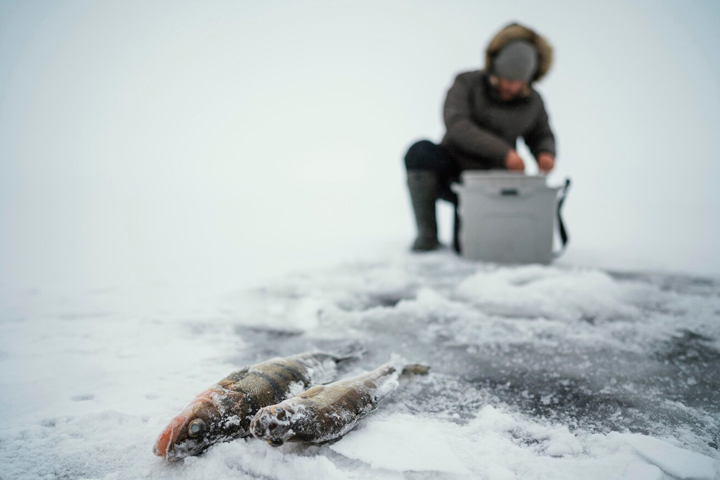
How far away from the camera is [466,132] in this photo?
3250 mm

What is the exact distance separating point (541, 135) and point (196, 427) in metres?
3.84

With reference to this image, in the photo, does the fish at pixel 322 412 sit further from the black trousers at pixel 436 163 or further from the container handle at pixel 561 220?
the black trousers at pixel 436 163

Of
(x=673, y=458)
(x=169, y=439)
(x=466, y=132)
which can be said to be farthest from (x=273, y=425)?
(x=466, y=132)

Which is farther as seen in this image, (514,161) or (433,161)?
(433,161)

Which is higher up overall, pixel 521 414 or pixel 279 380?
pixel 279 380

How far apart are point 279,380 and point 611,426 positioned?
0.90 meters

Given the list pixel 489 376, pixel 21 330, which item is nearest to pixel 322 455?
pixel 489 376

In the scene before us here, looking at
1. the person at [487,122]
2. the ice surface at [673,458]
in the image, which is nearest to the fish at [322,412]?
the ice surface at [673,458]

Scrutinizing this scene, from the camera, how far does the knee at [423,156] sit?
139 inches

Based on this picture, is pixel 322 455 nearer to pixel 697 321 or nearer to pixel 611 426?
pixel 611 426

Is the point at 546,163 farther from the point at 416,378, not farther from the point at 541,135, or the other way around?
the point at 416,378

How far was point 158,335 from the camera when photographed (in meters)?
1.75

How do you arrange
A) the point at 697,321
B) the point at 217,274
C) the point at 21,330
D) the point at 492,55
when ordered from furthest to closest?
the point at 492,55
the point at 217,274
the point at 697,321
the point at 21,330

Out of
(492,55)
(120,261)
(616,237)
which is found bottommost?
(616,237)
